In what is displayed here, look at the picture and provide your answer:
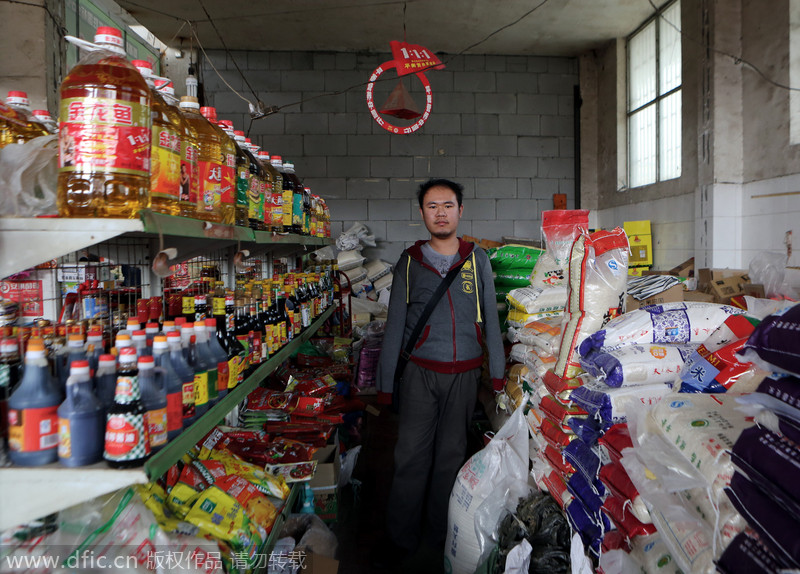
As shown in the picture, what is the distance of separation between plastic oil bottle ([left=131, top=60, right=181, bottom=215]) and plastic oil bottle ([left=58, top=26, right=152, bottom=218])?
6 cm

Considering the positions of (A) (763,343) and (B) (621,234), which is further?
(B) (621,234)

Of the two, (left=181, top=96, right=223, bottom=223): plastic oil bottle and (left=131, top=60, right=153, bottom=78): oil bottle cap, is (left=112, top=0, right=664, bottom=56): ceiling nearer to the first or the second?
(left=181, top=96, right=223, bottom=223): plastic oil bottle

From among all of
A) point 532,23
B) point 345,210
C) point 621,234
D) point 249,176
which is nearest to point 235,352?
point 249,176

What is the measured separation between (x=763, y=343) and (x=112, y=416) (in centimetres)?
123

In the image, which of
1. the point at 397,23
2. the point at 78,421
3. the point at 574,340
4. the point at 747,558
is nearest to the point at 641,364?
the point at 574,340

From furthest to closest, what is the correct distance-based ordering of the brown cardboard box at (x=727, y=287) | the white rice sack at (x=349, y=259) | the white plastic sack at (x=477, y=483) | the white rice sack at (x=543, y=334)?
the white rice sack at (x=349, y=259)
the brown cardboard box at (x=727, y=287)
the white rice sack at (x=543, y=334)
the white plastic sack at (x=477, y=483)

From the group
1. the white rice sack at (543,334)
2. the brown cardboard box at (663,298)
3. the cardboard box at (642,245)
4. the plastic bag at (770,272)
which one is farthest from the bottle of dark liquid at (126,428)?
the cardboard box at (642,245)

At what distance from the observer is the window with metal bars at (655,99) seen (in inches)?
218

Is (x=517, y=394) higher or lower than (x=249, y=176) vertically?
lower

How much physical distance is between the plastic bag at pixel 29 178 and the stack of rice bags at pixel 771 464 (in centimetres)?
150

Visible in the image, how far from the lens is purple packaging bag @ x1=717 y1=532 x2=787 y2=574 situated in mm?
792

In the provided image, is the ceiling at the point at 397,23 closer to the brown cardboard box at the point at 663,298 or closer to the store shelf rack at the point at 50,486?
A: the brown cardboard box at the point at 663,298

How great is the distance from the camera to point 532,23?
6.23m

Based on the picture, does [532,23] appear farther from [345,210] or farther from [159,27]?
[159,27]
